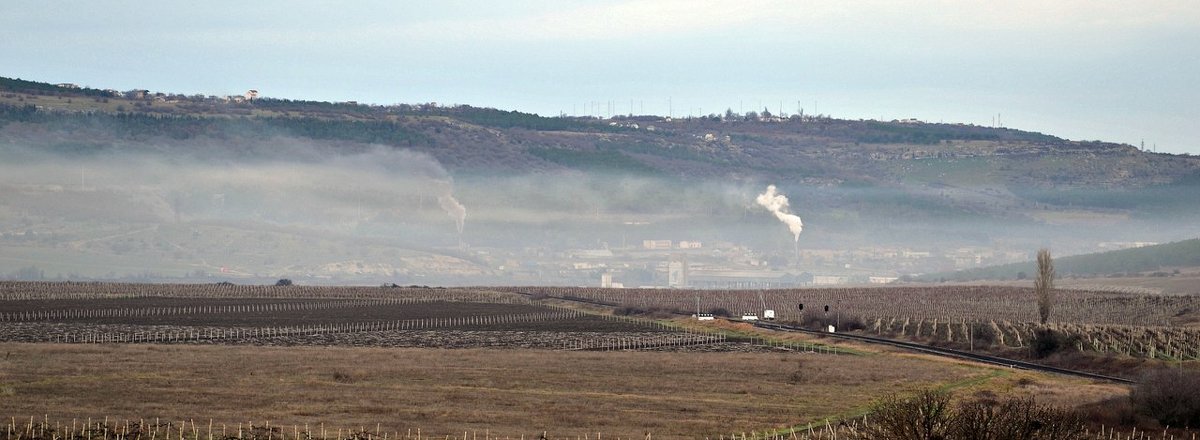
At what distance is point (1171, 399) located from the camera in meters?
54.3

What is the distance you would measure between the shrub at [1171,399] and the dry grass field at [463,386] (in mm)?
9824

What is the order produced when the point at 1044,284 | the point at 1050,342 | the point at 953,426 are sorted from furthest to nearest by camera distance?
1. the point at 1044,284
2. the point at 1050,342
3. the point at 953,426

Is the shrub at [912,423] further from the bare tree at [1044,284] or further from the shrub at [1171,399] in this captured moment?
the bare tree at [1044,284]

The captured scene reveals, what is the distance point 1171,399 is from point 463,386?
26678mm

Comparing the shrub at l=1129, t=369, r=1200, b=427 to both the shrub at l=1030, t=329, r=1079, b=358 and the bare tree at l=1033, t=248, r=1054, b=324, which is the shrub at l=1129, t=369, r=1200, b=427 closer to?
the shrub at l=1030, t=329, r=1079, b=358

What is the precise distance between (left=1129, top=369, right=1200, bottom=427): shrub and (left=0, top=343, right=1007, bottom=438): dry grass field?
982cm

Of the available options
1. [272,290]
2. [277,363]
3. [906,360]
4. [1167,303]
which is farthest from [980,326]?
[272,290]

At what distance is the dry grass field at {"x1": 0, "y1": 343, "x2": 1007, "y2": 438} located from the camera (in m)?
53.4

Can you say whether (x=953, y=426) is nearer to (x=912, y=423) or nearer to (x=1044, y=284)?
(x=912, y=423)

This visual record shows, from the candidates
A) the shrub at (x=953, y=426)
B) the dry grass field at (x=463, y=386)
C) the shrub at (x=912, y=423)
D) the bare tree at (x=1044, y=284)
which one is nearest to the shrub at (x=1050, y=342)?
the dry grass field at (x=463, y=386)

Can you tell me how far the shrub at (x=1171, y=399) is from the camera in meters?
53.9

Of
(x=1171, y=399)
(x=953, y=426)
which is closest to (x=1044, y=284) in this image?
(x=1171, y=399)

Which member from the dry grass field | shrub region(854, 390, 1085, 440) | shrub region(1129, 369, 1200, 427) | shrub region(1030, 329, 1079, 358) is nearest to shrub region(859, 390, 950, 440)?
shrub region(854, 390, 1085, 440)

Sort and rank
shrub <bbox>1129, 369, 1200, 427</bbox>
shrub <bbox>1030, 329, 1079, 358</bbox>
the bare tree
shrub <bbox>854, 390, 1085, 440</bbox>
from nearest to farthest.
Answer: shrub <bbox>854, 390, 1085, 440</bbox> < shrub <bbox>1129, 369, 1200, 427</bbox> < shrub <bbox>1030, 329, 1079, 358</bbox> < the bare tree
